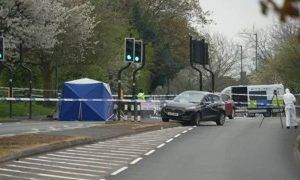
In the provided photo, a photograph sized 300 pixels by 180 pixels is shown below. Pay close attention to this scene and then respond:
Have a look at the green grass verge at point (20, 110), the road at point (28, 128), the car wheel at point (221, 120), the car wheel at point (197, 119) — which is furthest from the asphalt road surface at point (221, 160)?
the green grass verge at point (20, 110)

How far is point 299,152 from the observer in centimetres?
1705

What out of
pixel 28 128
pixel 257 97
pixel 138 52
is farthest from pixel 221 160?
pixel 257 97

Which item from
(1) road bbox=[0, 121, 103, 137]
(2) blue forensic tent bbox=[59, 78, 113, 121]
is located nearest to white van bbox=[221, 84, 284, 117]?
(2) blue forensic tent bbox=[59, 78, 113, 121]

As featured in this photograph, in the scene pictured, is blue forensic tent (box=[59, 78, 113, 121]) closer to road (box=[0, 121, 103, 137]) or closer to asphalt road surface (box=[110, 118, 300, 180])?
road (box=[0, 121, 103, 137])

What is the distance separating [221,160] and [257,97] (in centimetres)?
3860

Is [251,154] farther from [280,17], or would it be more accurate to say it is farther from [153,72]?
[153,72]

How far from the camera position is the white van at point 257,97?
49.9 m

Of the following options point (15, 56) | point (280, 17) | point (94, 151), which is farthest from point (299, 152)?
point (15, 56)

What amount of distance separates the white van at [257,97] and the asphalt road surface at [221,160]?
2732cm

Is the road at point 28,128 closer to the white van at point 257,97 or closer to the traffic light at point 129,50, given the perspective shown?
the traffic light at point 129,50

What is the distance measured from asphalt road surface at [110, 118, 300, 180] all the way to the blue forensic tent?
1270 centimetres

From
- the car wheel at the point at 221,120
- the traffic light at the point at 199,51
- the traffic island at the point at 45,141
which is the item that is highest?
the traffic light at the point at 199,51

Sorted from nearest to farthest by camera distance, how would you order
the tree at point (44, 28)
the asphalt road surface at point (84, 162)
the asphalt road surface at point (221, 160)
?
1. the asphalt road surface at point (84, 162)
2. the asphalt road surface at point (221, 160)
3. the tree at point (44, 28)

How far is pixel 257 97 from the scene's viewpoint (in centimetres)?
5253
